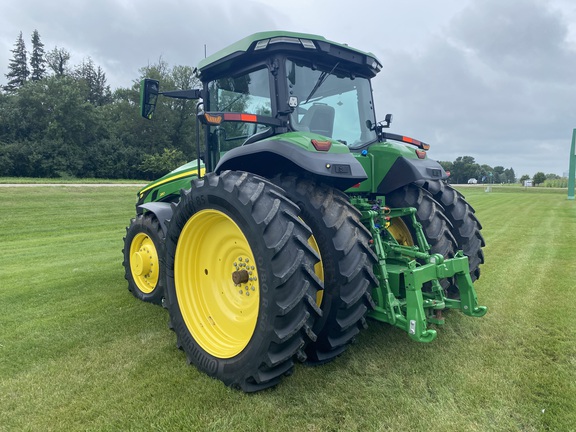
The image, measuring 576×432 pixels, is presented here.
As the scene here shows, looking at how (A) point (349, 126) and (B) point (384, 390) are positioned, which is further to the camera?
(A) point (349, 126)

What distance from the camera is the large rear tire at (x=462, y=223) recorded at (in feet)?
13.5

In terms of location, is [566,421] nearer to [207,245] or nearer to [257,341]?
[257,341]

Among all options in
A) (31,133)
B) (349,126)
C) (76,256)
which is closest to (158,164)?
(31,133)

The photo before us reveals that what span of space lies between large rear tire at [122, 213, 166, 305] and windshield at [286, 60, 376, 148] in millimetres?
2158

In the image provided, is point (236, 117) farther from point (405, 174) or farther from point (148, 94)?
point (405, 174)

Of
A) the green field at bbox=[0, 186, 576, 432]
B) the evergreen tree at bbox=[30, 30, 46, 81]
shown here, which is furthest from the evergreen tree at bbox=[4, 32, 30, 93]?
the green field at bbox=[0, 186, 576, 432]

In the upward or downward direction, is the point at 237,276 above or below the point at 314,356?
above

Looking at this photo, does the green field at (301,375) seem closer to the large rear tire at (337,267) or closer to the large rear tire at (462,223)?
the large rear tire at (337,267)

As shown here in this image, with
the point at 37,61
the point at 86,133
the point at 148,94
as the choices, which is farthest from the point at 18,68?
the point at 148,94

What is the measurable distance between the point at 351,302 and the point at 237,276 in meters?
0.83

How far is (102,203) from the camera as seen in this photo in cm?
1706

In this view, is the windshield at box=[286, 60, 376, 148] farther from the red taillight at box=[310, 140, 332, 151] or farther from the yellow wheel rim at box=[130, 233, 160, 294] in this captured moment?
the yellow wheel rim at box=[130, 233, 160, 294]

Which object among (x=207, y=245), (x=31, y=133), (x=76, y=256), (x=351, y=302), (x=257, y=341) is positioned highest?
(x=31, y=133)

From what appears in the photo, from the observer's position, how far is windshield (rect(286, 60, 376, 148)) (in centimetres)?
341
